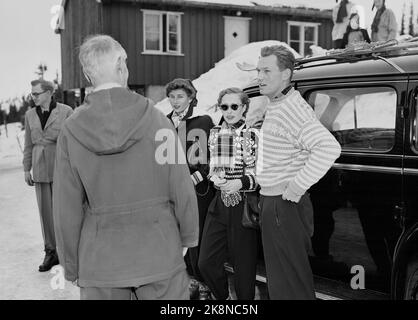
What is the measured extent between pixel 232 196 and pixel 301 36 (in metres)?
20.1

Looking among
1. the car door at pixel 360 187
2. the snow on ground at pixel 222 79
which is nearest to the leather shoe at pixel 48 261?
the car door at pixel 360 187

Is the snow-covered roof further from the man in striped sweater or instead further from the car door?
the man in striped sweater

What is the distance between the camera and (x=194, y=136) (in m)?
4.42

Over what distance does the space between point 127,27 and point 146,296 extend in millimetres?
18216

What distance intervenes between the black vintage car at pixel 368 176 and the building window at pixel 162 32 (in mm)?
16579

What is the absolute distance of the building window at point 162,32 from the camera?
19.9 m

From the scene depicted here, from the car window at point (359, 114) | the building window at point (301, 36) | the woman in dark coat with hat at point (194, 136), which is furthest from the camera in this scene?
the building window at point (301, 36)

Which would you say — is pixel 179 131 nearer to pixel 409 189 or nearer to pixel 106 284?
pixel 409 189

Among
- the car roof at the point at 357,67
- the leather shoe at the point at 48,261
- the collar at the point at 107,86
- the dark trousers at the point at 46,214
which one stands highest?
the car roof at the point at 357,67

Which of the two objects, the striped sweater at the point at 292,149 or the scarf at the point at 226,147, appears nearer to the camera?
the striped sweater at the point at 292,149

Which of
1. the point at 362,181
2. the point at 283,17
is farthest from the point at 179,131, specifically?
the point at 283,17

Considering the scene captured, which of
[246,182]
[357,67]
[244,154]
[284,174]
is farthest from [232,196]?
[357,67]

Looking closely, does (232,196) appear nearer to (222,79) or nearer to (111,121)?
(111,121)

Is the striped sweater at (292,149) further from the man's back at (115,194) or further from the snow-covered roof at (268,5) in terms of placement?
the snow-covered roof at (268,5)
